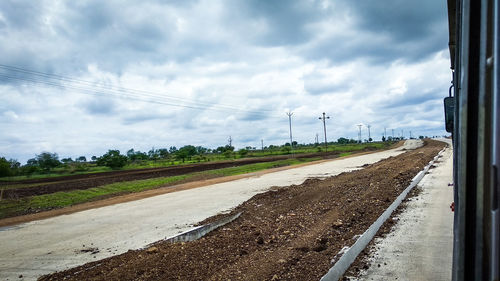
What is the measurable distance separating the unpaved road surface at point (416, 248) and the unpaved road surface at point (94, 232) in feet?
15.5

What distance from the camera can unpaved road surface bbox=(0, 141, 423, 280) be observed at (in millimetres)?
6688

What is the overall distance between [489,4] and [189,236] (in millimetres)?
6615

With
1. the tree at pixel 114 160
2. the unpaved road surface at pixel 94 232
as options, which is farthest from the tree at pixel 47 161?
the unpaved road surface at pixel 94 232

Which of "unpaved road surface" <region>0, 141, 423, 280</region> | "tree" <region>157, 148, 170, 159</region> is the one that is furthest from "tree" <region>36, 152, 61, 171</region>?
"unpaved road surface" <region>0, 141, 423, 280</region>

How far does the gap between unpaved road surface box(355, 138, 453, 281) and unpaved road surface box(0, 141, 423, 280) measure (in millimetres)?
4734

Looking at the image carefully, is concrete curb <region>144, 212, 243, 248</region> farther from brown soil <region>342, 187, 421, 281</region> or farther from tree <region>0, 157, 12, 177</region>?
tree <region>0, 157, 12, 177</region>

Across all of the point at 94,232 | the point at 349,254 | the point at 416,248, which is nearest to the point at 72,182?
the point at 94,232

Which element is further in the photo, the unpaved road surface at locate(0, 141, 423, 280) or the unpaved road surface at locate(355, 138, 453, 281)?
the unpaved road surface at locate(0, 141, 423, 280)

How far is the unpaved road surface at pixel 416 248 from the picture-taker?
480 centimetres

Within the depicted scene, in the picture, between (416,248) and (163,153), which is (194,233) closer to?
(416,248)

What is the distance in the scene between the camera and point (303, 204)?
10203 mm

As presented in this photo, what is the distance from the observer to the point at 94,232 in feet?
29.9

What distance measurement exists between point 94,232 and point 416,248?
7.71 m

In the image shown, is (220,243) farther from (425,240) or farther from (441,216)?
(441,216)
